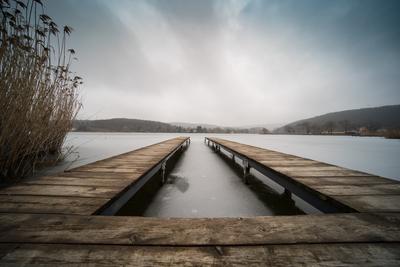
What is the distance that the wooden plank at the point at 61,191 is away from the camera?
49.0 inches

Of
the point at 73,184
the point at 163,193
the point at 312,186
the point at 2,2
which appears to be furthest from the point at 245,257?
the point at 2,2

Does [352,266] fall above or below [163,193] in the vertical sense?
above

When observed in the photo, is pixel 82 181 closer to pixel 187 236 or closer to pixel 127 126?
pixel 187 236

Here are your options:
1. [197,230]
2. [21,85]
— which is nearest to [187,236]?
[197,230]

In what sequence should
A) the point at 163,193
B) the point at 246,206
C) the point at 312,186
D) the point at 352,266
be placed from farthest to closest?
1. the point at 163,193
2. the point at 246,206
3. the point at 312,186
4. the point at 352,266

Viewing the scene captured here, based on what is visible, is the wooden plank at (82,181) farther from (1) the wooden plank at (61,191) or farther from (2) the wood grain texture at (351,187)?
(2) the wood grain texture at (351,187)

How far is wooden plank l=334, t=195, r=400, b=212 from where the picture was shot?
41.4 inches

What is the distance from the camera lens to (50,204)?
1.09 m

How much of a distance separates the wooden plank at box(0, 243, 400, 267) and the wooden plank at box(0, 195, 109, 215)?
32 centimetres

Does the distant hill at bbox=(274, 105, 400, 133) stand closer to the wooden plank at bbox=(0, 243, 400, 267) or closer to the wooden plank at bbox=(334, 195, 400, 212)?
the wooden plank at bbox=(334, 195, 400, 212)

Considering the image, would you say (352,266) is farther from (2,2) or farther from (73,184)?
(2,2)

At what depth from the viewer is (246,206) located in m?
2.12

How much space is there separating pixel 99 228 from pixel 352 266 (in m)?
1.05

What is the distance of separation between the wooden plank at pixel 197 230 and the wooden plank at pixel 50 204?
0.22 ft
